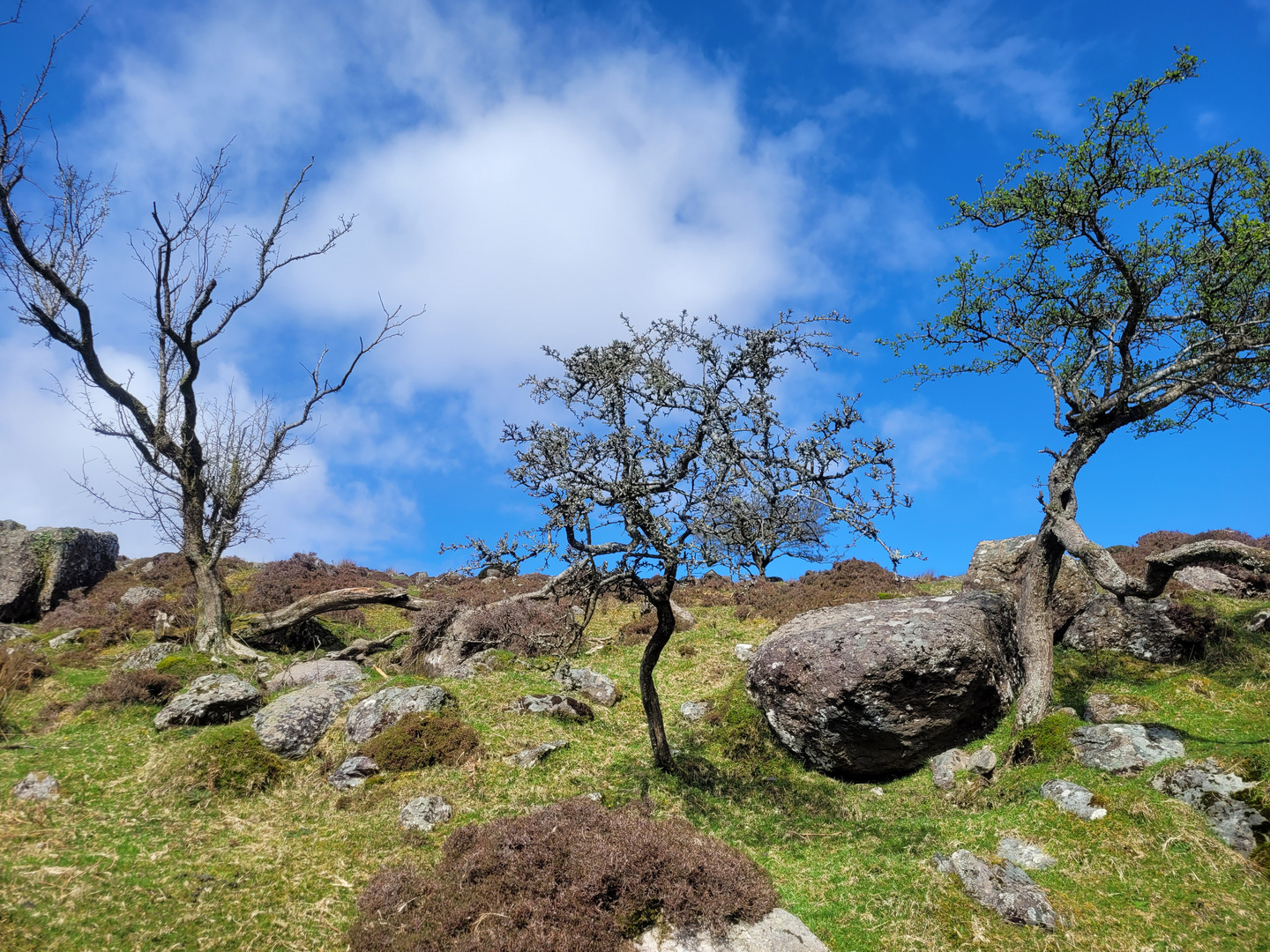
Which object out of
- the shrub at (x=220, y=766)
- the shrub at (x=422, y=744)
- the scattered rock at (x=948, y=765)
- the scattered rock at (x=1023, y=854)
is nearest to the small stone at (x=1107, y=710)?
the scattered rock at (x=948, y=765)

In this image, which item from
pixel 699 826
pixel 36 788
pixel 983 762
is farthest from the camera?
pixel 983 762

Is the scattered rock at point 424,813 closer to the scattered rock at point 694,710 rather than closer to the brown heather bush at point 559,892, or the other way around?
the brown heather bush at point 559,892

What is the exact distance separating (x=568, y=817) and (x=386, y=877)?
2.68 meters

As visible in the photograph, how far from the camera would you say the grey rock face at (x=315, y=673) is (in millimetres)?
19344

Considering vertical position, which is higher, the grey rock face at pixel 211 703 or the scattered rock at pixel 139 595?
the scattered rock at pixel 139 595

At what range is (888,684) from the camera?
→ 13.8 m

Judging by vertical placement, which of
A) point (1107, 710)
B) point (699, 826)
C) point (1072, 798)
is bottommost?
point (699, 826)

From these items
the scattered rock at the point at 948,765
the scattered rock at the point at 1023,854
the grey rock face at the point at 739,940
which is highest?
the scattered rock at the point at 948,765

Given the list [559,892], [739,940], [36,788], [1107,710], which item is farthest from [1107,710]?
[36,788]

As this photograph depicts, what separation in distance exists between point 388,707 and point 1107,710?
51.7 feet

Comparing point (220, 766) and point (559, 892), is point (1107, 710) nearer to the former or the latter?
point (559, 892)

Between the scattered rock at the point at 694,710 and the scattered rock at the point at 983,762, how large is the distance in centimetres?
625

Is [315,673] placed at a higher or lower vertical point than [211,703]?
higher

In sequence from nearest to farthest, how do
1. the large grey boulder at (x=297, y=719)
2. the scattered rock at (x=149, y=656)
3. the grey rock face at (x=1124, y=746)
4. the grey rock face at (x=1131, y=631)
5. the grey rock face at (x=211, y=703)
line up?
1. the grey rock face at (x=1124, y=746)
2. the large grey boulder at (x=297, y=719)
3. the grey rock face at (x=211, y=703)
4. the grey rock face at (x=1131, y=631)
5. the scattered rock at (x=149, y=656)
